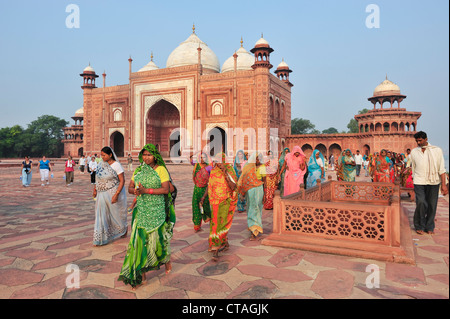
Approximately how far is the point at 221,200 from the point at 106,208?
1.65 m

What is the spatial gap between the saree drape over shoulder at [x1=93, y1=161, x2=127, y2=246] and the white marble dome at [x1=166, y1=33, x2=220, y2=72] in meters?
26.3

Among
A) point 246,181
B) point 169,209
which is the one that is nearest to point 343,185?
point 246,181

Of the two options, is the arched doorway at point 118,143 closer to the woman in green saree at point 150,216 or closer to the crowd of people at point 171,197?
the crowd of people at point 171,197

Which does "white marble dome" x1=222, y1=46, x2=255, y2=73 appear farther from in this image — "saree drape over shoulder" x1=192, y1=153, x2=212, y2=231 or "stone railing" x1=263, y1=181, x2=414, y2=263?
"stone railing" x1=263, y1=181, x2=414, y2=263

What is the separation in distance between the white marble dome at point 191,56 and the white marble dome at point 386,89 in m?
15.3

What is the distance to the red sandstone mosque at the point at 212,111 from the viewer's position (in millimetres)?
23219

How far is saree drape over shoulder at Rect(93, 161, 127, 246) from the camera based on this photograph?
3863 millimetres

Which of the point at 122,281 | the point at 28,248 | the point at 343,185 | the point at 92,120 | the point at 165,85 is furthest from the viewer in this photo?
the point at 92,120

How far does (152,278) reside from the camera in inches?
111

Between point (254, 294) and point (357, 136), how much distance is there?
2733 centimetres

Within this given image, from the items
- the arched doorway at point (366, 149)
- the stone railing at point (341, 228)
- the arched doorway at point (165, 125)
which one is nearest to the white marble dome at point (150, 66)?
the arched doorway at point (165, 125)

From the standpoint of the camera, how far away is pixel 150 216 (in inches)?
109
